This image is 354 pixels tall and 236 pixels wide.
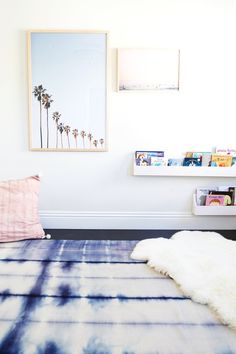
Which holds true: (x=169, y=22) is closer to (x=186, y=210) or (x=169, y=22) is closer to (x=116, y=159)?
(x=116, y=159)

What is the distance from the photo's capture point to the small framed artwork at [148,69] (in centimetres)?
199

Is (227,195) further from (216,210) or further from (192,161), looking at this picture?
(192,161)

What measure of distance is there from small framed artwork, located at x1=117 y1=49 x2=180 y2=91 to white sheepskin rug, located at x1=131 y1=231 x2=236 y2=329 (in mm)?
1143

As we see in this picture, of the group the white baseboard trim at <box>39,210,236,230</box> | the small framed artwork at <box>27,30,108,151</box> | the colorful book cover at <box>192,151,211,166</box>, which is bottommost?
the white baseboard trim at <box>39,210,236,230</box>

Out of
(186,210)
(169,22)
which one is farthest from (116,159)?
(169,22)

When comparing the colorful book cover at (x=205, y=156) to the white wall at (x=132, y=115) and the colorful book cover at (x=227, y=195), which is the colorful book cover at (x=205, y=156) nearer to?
the white wall at (x=132, y=115)

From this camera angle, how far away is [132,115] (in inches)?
81.7

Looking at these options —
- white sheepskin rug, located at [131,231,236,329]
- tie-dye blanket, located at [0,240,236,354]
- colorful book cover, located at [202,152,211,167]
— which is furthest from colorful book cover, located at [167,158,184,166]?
tie-dye blanket, located at [0,240,236,354]

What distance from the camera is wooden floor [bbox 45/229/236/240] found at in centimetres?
198

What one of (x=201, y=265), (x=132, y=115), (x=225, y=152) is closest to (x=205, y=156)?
(x=225, y=152)

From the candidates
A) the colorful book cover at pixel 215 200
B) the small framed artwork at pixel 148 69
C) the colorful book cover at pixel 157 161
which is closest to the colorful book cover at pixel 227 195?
the colorful book cover at pixel 215 200

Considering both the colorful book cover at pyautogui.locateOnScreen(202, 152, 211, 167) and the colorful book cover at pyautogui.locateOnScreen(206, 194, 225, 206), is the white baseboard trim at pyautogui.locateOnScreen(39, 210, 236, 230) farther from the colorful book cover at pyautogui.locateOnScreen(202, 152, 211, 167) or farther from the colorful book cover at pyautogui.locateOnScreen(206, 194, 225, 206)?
the colorful book cover at pyautogui.locateOnScreen(202, 152, 211, 167)

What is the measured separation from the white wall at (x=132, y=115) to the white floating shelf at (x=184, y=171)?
0.09 metres

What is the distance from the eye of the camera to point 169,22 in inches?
78.5
